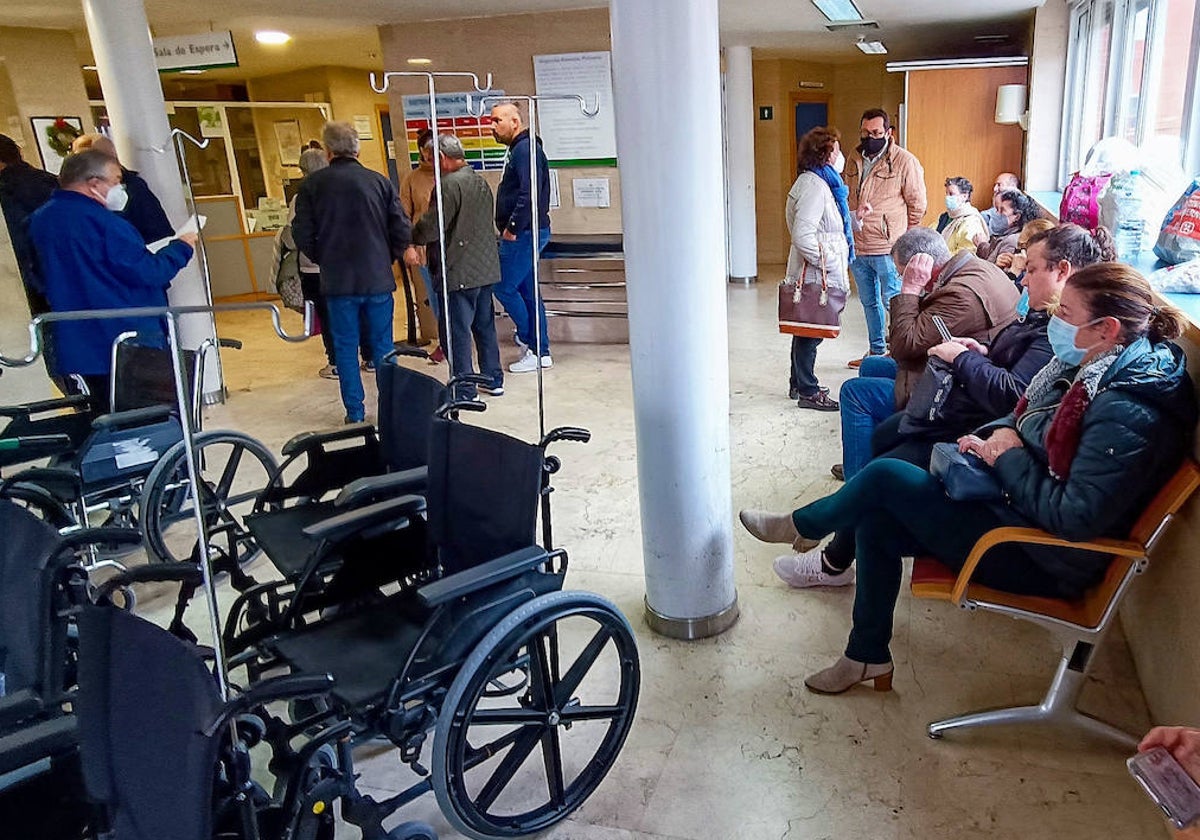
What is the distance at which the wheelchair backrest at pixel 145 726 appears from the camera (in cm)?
113

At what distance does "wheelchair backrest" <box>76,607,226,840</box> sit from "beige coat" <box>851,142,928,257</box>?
4252 millimetres

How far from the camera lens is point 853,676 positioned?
7.12ft

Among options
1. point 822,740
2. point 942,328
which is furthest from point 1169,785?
→ point 942,328

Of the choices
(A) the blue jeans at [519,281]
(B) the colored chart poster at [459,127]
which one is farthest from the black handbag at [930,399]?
(B) the colored chart poster at [459,127]

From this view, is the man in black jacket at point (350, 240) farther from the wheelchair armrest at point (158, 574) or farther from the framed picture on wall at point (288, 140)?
the framed picture on wall at point (288, 140)

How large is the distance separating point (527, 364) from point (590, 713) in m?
3.95

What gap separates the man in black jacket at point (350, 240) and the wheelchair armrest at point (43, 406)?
143 centimetres

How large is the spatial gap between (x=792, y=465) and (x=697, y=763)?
6.13ft

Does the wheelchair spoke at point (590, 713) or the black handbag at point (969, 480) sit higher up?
the black handbag at point (969, 480)

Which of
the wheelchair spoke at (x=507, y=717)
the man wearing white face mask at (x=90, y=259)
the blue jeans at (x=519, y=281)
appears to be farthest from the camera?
the blue jeans at (x=519, y=281)

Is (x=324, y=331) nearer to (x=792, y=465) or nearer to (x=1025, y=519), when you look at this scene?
(x=792, y=465)

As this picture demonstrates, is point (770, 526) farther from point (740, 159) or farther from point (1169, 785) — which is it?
point (740, 159)

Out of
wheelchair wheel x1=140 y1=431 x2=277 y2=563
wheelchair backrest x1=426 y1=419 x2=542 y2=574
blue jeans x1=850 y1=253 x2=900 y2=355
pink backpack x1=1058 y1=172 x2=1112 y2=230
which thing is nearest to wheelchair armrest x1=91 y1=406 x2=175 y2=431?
wheelchair wheel x1=140 y1=431 x2=277 y2=563

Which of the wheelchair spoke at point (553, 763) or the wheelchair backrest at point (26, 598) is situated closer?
the wheelchair backrest at point (26, 598)
